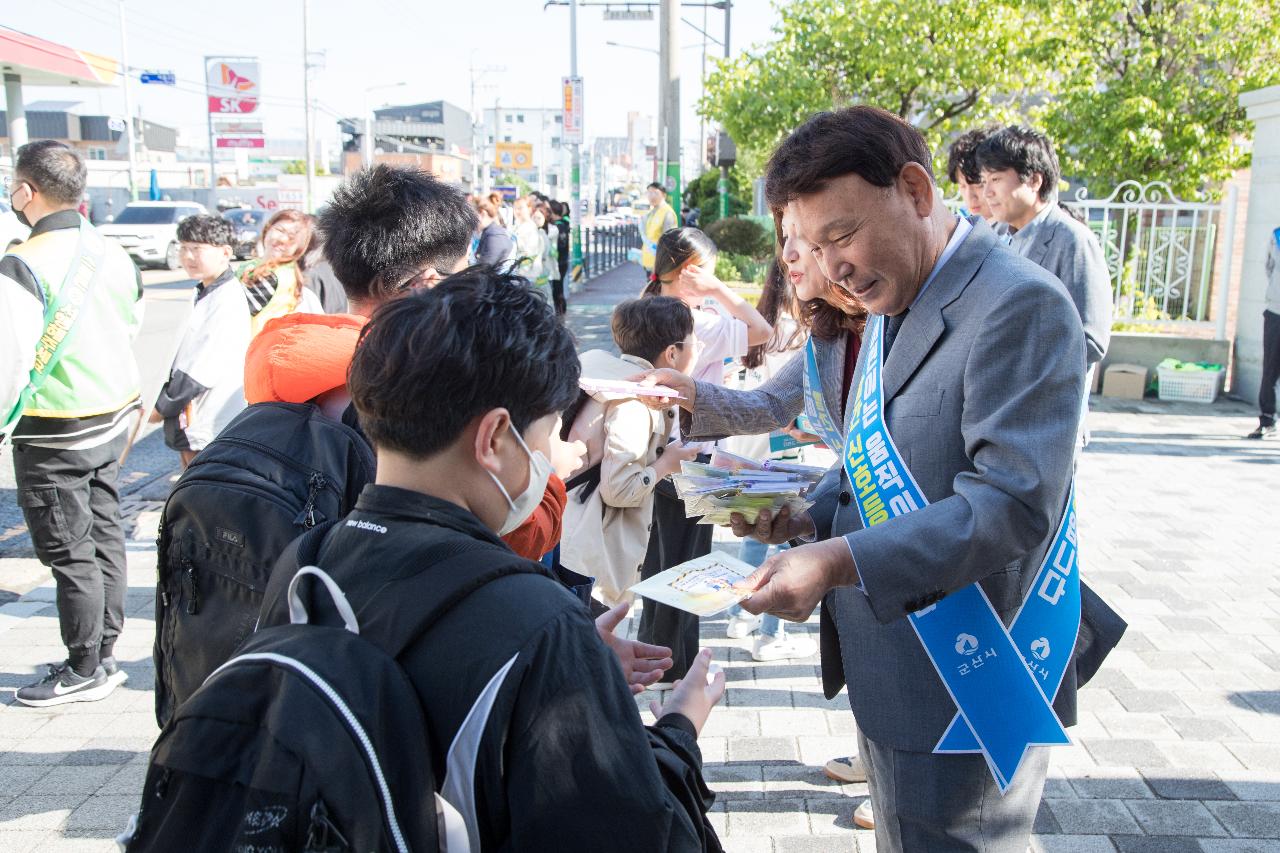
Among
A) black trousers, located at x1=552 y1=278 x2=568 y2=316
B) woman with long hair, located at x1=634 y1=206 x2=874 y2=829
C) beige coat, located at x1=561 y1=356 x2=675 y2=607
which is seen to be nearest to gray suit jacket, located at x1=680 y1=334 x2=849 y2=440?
woman with long hair, located at x1=634 y1=206 x2=874 y2=829

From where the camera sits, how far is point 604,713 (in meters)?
1.26

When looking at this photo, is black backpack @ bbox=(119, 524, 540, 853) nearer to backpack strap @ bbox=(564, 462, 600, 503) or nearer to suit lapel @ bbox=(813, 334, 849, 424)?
suit lapel @ bbox=(813, 334, 849, 424)

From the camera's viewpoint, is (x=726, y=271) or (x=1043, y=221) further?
(x=726, y=271)

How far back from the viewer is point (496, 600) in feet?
4.12

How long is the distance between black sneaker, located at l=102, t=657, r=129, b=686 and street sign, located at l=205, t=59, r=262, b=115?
2291 inches

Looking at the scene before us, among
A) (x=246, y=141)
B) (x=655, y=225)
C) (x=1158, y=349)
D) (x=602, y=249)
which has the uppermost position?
(x=246, y=141)

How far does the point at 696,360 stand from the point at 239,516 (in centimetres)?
296

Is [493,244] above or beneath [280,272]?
above

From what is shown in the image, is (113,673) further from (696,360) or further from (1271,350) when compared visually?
(1271,350)

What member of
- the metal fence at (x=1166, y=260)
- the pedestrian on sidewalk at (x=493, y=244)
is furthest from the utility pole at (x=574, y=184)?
the metal fence at (x=1166, y=260)

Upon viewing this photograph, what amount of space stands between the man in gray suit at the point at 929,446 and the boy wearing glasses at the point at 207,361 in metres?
3.64

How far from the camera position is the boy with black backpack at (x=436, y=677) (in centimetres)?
113

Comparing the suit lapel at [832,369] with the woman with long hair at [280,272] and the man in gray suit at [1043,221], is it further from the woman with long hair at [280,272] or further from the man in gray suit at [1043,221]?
the woman with long hair at [280,272]

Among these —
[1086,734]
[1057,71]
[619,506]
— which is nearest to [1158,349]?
[1057,71]
